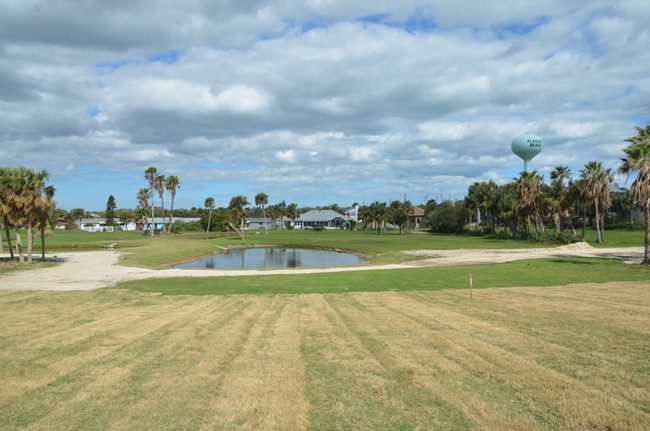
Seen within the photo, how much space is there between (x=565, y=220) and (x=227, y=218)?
82.0 meters

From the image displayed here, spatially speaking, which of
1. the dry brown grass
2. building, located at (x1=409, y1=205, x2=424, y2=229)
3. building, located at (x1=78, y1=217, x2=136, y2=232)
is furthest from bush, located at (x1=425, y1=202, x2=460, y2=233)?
building, located at (x1=78, y1=217, x2=136, y2=232)

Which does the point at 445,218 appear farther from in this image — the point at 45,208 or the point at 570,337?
the point at 570,337

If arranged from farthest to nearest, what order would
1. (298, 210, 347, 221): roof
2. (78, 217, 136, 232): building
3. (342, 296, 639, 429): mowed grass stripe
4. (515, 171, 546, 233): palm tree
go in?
(298, 210, 347, 221): roof < (78, 217, 136, 232): building < (515, 171, 546, 233): palm tree < (342, 296, 639, 429): mowed grass stripe

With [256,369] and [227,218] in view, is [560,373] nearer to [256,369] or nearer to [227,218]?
[256,369]

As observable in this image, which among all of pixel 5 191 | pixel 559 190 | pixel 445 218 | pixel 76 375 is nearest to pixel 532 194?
pixel 559 190

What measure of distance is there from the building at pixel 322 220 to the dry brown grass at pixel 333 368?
164573 millimetres

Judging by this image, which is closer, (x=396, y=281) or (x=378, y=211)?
(x=396, y=281)

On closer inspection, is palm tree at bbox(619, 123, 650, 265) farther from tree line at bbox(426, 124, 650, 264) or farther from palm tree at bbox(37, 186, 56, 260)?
palm tree at bbox(37, 186, 56, 260)

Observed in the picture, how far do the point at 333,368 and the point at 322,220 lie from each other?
175108mm

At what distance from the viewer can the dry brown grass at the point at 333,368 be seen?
695 cm

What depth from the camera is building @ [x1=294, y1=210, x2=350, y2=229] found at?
600 ft

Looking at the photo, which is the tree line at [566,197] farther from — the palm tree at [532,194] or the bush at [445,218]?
the bush at [445,218]

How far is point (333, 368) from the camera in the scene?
9.40 m

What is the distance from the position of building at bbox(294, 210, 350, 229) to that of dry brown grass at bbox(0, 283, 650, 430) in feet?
540
